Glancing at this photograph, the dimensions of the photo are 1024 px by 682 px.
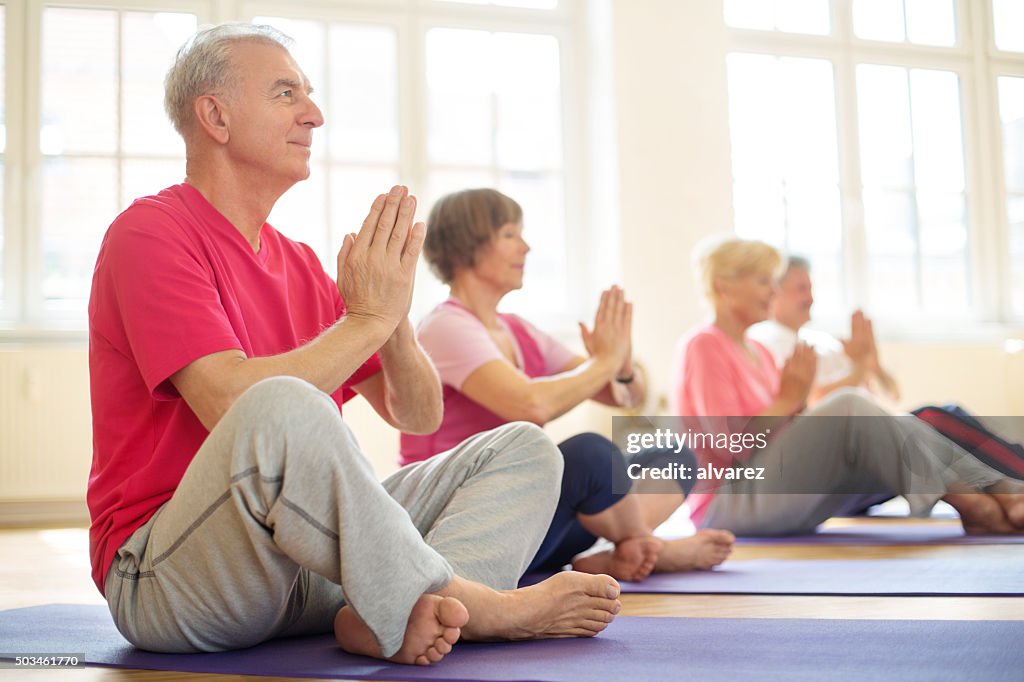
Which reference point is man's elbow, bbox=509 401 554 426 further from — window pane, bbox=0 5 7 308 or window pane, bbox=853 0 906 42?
window pane, bbox=853 0 906 42

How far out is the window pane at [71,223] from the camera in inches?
177

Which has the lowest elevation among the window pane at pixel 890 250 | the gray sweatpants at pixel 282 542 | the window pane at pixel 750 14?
the gray sweatpants at pixel 282 542

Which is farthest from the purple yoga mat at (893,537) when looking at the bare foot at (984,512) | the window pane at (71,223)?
the window pane at (71,223)

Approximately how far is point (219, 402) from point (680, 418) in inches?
70.7

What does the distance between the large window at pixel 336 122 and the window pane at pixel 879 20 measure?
1733 mm

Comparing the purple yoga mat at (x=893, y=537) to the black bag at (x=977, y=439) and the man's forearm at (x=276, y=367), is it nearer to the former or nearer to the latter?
the black bag at (x=977, y=439)

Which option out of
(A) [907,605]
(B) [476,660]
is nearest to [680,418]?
(A) [907,605]

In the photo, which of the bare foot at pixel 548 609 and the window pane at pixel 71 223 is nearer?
the bare foot at pixel 548 609

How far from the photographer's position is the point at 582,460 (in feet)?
6.23

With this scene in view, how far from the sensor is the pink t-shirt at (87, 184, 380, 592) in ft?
4.22

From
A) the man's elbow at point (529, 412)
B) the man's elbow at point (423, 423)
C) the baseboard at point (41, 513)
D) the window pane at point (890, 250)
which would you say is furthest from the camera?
the window pane at point (890, 250)

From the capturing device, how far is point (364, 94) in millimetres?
4988

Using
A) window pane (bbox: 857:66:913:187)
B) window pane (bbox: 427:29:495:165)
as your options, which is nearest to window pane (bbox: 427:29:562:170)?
window pane (bbox: 427:29:495:165)

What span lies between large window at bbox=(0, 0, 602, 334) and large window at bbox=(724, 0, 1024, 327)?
1076mm
